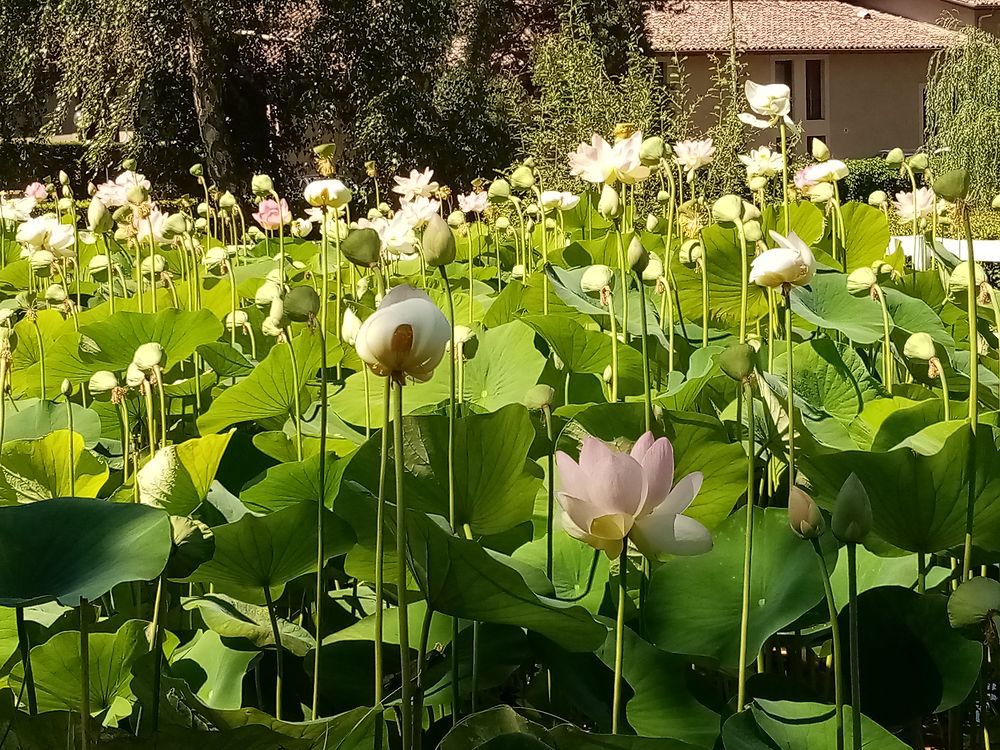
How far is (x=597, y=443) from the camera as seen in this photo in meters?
0.49

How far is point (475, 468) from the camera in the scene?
649 millimetres

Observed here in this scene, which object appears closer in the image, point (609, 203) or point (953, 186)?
point (953, 186)

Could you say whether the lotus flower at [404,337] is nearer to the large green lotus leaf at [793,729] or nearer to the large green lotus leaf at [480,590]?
the large green lotus leaf at [480,590]

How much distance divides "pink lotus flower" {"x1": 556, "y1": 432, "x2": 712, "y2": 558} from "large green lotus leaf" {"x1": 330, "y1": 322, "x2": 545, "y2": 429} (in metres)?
0.42

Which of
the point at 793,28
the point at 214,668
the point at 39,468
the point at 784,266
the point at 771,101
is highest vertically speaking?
the point at 793,28

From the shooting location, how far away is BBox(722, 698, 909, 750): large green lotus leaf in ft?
1.58

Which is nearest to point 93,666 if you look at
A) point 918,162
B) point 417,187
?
point 918,162

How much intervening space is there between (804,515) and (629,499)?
0.07 m

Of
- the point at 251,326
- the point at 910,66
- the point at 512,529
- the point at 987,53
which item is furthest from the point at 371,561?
the point at 910,66

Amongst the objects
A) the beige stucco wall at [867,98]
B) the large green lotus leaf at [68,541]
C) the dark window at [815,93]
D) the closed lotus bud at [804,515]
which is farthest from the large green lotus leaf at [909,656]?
the dark window at [815,93]

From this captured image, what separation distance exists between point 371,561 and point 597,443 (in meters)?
0.23

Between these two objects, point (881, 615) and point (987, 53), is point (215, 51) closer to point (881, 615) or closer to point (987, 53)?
point (987, 53)

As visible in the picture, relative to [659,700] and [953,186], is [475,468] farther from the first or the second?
[953,186]

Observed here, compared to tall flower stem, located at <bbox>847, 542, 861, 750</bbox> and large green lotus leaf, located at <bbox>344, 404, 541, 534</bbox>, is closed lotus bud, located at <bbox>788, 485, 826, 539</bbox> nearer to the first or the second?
tall flower stem, located at <bbox>847, 542, 861, 750</bbox>
